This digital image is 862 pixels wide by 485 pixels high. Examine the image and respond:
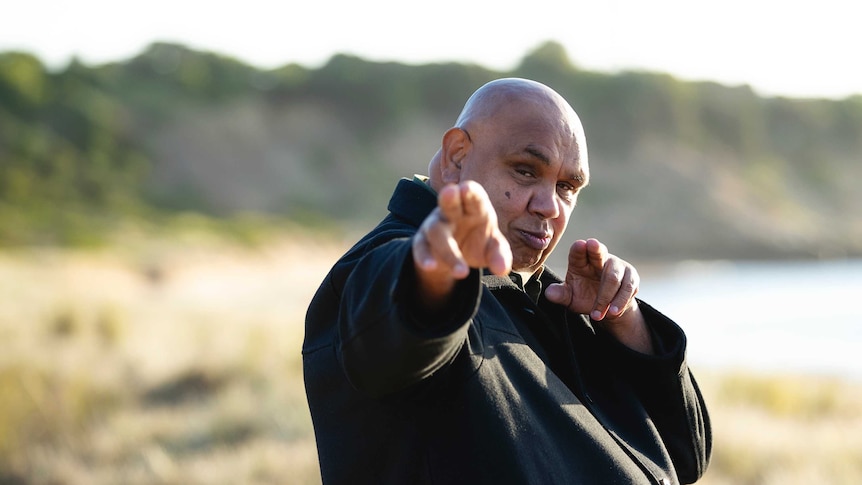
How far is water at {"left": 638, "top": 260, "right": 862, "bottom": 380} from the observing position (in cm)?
1350

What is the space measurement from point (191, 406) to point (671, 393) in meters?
5.32

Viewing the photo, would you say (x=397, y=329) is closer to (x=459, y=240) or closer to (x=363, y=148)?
(x=459, y=240)

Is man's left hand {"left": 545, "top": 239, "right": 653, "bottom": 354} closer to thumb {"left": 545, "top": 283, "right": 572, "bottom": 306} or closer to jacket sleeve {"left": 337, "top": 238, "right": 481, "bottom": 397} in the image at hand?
thumb {"left": 545, "top": 283, "right": 572, "bottom": 306}

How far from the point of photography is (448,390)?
147 centimetres

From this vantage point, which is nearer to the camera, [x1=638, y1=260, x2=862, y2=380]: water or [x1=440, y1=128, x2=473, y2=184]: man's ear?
[x1=440, y1=128, x2=473, y2=184]: man's ear

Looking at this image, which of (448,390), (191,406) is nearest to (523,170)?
(448,390)

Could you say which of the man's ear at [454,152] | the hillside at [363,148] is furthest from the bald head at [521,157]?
the hillside at [363,148]

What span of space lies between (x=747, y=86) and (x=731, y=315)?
40.8 m

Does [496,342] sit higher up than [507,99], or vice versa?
[507,99]

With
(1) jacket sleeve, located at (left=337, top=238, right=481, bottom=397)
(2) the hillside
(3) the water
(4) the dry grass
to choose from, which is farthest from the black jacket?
(2) the hillside

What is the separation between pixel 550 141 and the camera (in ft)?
5.50

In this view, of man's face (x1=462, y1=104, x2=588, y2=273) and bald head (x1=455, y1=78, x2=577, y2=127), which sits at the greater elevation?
bald head (x1=455, y1=78, x2=577, y2=127)

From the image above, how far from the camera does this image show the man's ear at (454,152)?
5.61 ft

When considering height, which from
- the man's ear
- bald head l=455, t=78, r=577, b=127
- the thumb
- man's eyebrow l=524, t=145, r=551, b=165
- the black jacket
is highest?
bald head l=455, t=78, r=577, b=127
